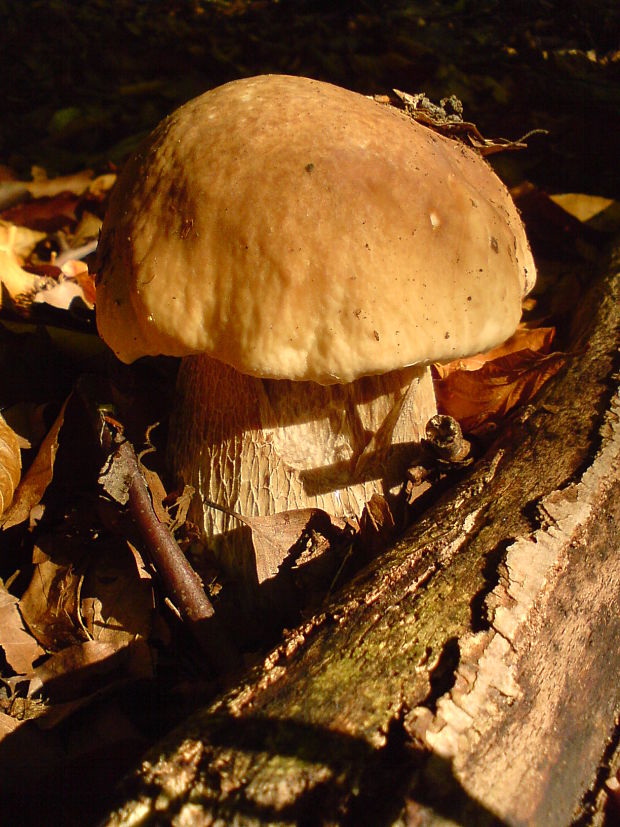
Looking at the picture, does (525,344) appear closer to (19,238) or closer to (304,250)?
(304,250)

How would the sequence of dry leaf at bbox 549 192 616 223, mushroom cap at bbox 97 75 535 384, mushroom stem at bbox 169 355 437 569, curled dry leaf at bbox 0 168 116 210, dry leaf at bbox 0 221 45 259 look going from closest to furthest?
mushroom cap at bbox 97 75 535 384
mushroom stem at bbox 169 355 437 569
dry leaf at bbox 549 192 616 223
dry leaf at bbox 0 221 45 259
curled dry leaf at bbox 0 168 116 210

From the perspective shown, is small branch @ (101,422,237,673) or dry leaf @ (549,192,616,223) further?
dry leaf @ (549,192,616,223)

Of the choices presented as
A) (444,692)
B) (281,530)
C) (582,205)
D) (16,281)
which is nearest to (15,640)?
(281,530)

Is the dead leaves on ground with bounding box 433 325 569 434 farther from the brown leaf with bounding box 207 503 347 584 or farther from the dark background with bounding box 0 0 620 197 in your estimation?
the dark background with bounding box 0 0 620 197

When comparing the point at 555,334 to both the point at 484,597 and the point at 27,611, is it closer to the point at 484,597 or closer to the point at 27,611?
the point at 484,597

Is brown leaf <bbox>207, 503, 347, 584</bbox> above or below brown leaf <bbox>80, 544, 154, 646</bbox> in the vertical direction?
above

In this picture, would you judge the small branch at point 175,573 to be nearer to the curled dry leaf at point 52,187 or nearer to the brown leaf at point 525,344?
the brown leaf at point 525,344

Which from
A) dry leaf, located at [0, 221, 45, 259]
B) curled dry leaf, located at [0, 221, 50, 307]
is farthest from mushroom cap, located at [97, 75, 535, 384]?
dry leaf, located at [0, 221, 45, 259]
